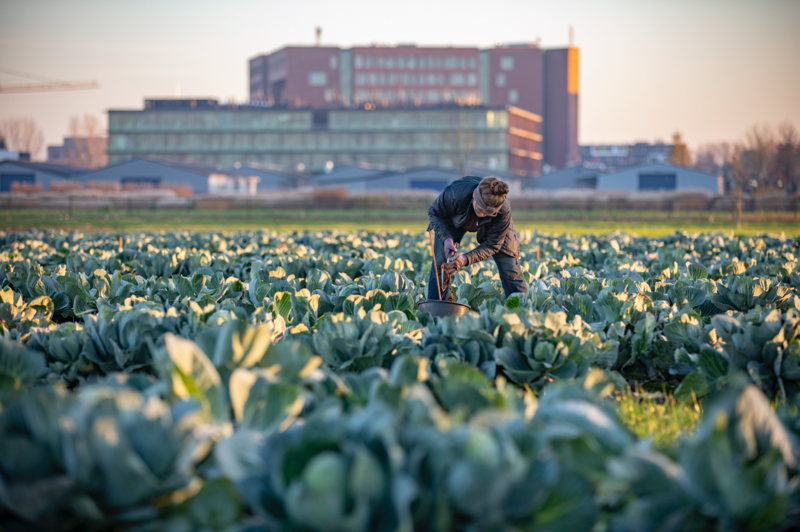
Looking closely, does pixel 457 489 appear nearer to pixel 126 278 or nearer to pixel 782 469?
pixel 782 469

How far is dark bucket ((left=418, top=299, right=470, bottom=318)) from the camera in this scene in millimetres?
5805

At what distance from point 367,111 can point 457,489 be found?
93.3 metres

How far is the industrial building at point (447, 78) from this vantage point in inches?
4395

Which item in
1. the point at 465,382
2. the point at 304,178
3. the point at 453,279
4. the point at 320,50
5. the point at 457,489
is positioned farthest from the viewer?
the point at 320,50

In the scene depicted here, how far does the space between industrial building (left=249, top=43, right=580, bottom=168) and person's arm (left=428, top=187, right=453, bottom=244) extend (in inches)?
4133

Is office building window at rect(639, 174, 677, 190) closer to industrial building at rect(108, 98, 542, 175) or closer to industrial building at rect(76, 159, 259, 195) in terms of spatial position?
industrial building at rect(108, 98, 542, 175)

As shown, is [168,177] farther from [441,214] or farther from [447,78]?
[441,214]

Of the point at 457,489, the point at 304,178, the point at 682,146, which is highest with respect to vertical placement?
the point at 682,146

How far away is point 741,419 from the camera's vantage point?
87.1 inches

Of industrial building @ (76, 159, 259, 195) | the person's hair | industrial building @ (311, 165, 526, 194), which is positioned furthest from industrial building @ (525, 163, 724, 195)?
the person's hair

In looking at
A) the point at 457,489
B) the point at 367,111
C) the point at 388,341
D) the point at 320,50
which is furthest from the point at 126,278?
the point at 320,50

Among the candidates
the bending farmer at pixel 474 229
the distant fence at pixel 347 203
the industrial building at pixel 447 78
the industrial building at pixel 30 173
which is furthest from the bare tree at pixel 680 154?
the bending farmer at pixel 474 229

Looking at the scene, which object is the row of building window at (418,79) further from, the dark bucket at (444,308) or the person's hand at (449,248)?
the dark bucket at (444,308)

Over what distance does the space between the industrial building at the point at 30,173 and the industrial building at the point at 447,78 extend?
4077 cm
